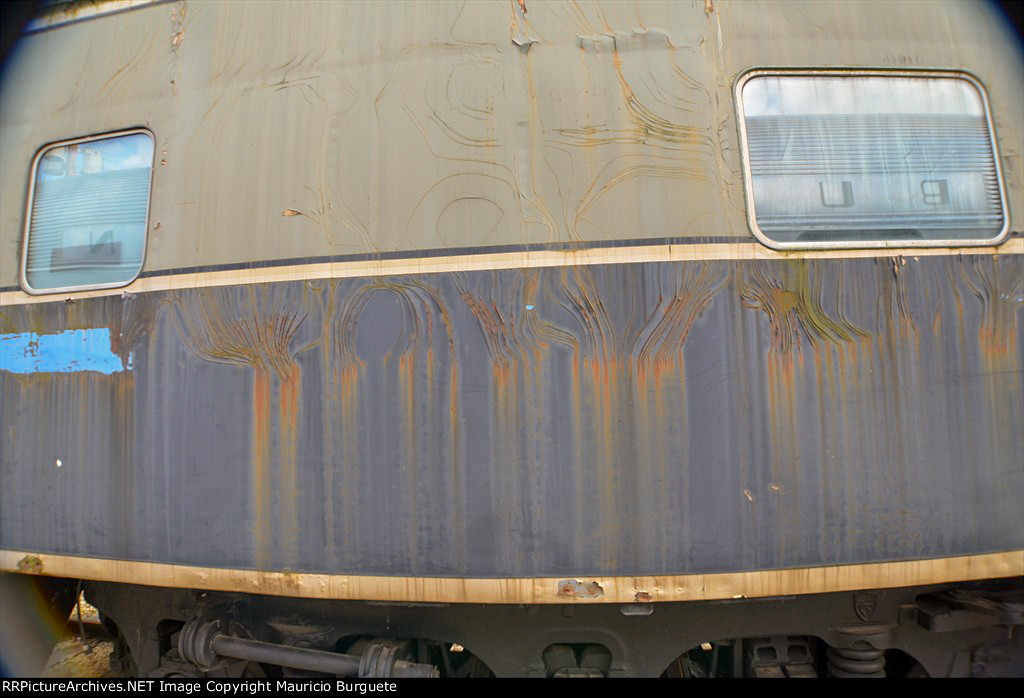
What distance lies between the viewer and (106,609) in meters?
2.90

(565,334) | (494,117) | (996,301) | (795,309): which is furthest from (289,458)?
(996,301)

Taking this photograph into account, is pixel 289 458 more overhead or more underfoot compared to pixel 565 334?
more underfoot

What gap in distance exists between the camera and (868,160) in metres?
2.18

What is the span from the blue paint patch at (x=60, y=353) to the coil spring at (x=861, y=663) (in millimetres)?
3337

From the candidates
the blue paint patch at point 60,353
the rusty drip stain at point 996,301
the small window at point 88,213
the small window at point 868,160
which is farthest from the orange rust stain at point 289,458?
the rusty drip stain at point 996,301

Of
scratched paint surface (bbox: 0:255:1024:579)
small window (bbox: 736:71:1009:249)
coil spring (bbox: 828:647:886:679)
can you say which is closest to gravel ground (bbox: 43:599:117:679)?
scratched paint surface (bbox: 0:255:1024:579)

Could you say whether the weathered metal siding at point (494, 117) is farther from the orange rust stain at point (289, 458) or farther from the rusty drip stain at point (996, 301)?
the orange rust stain at point (289, 458)

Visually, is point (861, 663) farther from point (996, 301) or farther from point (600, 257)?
point (600, 257)

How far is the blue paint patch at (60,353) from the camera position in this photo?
2.43 m

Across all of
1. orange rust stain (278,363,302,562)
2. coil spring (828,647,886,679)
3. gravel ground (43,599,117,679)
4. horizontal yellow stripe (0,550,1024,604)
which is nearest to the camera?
horizontal yellow stripe (0,550,1024,604)

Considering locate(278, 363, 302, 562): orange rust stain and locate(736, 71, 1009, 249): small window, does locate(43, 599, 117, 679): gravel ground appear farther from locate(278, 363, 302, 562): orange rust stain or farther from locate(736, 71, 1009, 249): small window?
locate(736, 71, 1009, 249): small window

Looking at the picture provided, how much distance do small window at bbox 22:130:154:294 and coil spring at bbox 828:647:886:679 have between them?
11.5 feet

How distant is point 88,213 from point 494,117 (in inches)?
75.4

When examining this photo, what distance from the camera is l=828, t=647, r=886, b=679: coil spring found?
2.41m
